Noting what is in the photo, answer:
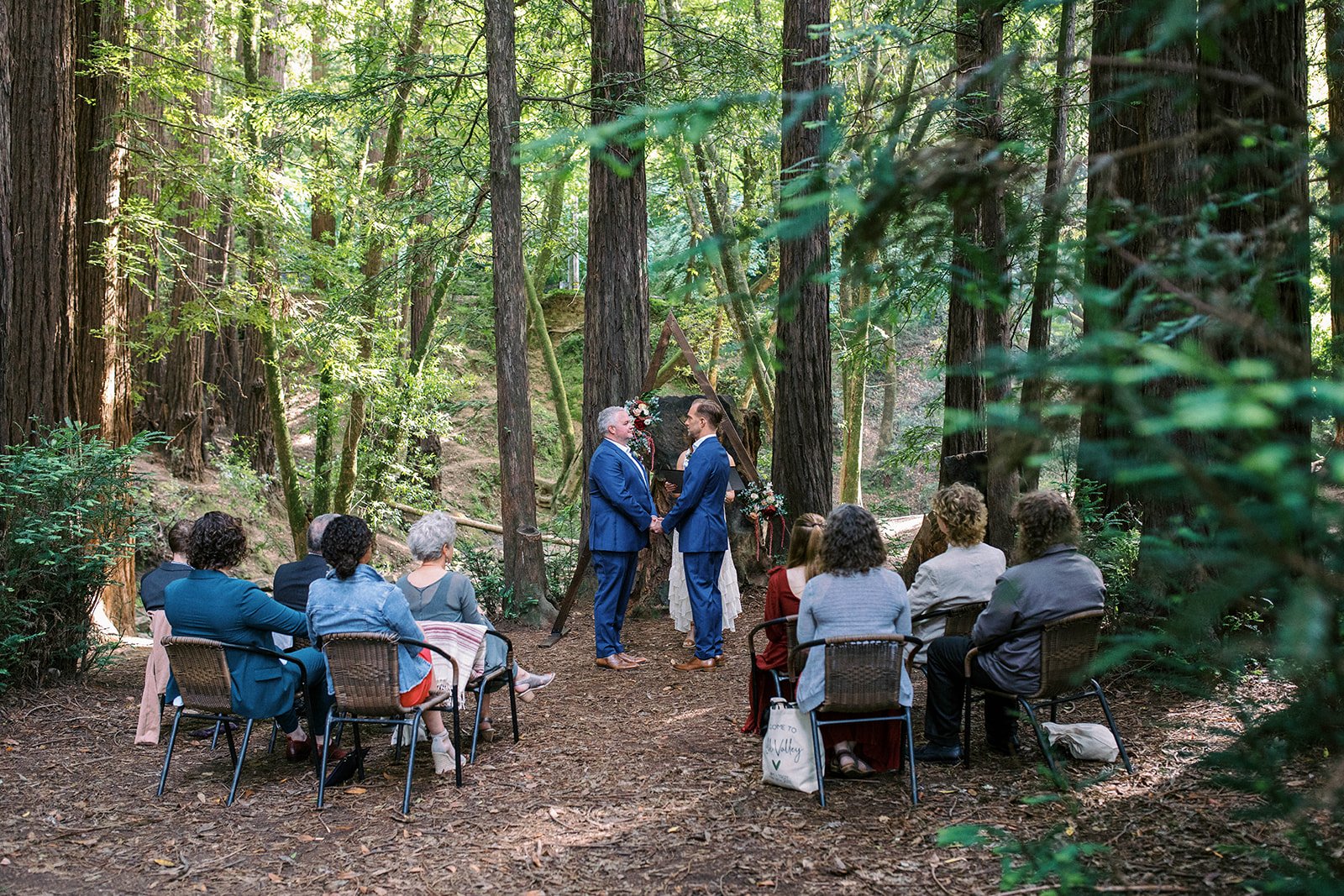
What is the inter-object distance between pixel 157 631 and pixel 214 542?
1.19 meters

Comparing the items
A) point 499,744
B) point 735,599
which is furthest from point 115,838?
point 735,599

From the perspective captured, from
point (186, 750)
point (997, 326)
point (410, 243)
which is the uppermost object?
point (410, 243)

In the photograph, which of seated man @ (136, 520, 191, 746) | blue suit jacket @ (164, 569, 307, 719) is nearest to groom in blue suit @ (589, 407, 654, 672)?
seated man @ (136, 520, 191, 746)

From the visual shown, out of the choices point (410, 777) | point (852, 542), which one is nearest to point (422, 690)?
point (410, 777)

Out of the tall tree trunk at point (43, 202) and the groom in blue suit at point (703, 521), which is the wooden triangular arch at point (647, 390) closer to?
the groom in blue suit at point (703, 521)

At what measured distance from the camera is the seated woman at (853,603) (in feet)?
15.5

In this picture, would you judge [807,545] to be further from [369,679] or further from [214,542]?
[214,542]

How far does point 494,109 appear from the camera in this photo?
9148 mm

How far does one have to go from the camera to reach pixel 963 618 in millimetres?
5262

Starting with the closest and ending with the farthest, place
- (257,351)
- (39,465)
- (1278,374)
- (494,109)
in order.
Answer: (1278,374) < (39,465) < (494,109) < (257,351)

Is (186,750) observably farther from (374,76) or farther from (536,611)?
(374,76)

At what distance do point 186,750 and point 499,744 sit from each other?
69.8 inches

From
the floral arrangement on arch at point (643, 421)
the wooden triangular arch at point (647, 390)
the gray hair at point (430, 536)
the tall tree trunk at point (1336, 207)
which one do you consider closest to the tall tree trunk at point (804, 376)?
the wooden triangular arch at point (647, 390)

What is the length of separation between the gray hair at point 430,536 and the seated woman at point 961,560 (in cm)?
241
